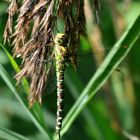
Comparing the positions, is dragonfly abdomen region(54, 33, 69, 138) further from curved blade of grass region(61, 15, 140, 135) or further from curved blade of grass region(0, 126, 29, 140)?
curved blade of grass region(0, 126, 29, 140)

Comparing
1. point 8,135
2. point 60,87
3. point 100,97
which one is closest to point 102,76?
point 60,87

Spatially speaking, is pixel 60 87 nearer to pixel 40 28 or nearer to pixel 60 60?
pixel 60 60

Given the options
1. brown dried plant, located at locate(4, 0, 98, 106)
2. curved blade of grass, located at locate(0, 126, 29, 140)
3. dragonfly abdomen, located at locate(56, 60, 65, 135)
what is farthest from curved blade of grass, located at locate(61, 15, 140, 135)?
brown dried plant, located at locate(4, 0, 98, 106)

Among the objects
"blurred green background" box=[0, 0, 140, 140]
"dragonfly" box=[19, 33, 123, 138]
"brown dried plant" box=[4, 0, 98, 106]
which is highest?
"brown dried plant" box=[4, 0, 98, 106]

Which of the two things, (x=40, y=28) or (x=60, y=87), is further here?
(x=60, y=87)

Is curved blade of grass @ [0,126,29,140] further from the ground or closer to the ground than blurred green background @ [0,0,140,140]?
further from the ground

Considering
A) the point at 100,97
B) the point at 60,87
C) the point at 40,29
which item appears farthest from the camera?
the point at 100,97

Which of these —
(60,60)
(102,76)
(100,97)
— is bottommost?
(100,97)
